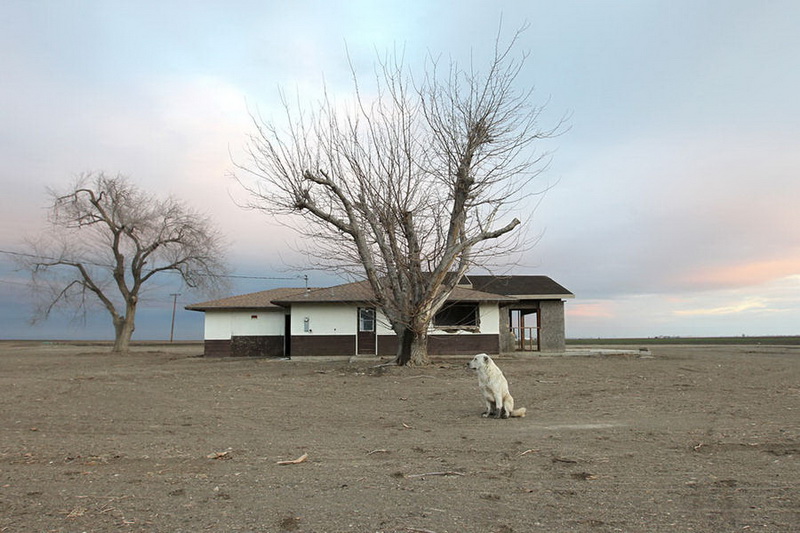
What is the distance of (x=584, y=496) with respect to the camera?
15.8ft

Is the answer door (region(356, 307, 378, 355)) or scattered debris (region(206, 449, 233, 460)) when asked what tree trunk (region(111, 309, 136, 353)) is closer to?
door (region(356, 307, 378, 355))

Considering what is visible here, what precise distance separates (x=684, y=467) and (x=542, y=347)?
84.6 ft

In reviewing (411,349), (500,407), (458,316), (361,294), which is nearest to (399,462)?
(500,407)

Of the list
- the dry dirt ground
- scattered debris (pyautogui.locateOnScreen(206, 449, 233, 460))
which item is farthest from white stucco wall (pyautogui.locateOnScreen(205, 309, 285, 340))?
scattered debris (pyautogui.locateOnScreen(206, 449, 233, 460))

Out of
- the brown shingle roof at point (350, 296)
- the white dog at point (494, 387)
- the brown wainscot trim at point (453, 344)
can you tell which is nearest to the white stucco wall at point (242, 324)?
the brown shingle roof at point (350, 296)

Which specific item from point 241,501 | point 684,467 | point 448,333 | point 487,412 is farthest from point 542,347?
point 241,501

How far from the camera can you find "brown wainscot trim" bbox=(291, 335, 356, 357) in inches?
1039

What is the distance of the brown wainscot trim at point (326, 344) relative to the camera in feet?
86.6

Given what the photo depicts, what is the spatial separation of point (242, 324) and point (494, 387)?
23.6 meters

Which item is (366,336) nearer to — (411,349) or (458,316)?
(458,316)

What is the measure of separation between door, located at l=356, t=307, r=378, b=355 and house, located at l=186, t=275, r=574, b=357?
48mm

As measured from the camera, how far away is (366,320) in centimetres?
2669

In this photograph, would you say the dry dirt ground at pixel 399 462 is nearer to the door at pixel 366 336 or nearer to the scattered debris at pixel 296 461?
the scattered debris at pixel 296 461

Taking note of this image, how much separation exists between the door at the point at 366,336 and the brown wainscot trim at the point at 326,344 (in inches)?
13.0
